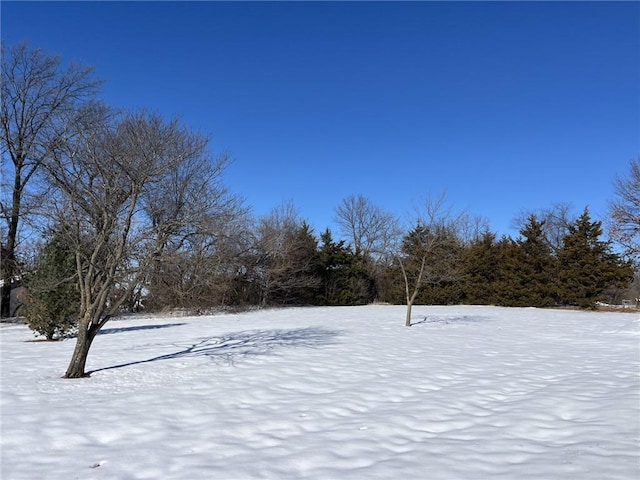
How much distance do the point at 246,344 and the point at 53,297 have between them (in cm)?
474

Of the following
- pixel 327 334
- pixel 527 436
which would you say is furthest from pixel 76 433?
pixel 327 334

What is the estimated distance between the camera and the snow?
10.2 ft

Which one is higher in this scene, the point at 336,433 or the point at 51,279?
the point at 51,279

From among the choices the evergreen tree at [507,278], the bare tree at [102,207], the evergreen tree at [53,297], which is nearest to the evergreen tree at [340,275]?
the evergreen tree at [507,278]

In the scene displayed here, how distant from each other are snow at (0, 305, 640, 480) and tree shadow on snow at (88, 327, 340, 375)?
0.32 ft

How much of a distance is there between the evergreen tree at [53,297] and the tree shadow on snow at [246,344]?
3154mm

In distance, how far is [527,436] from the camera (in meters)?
3.72

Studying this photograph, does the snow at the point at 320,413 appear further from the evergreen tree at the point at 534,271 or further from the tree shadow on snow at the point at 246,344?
the evergreen tree at the point at 534,271

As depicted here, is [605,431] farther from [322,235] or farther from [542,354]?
[322,235]

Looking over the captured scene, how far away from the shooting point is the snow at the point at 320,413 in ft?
10.2

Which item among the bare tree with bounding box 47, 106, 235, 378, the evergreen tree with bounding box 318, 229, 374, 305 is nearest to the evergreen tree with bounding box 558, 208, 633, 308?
the evergreen tree with bounding box 318, 229, 374, 305

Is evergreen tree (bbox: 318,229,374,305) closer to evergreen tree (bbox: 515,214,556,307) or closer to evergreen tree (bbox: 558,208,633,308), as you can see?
evergreen tree (bbox: 515,214,556,307)

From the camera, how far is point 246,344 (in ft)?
30.2

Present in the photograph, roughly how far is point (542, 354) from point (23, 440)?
8.51 meters
